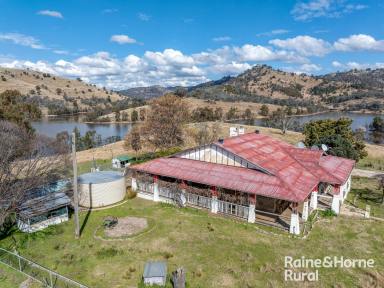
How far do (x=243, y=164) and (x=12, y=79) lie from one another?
169483mm

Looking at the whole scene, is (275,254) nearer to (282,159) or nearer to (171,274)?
(171,274)

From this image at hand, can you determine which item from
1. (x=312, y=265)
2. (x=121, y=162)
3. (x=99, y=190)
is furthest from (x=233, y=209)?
(x=121, y=162)

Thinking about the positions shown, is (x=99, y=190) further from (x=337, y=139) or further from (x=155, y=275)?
(x=337, y=139)

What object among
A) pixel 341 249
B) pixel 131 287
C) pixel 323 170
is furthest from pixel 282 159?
pixel 131 287

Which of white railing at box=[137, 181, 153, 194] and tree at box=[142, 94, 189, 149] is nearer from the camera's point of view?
white railing at box=[137, 181, 153, 194]

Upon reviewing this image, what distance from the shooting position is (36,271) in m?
14.5

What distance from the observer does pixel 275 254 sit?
17.1 m

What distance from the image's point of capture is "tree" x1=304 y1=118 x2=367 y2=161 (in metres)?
38.7

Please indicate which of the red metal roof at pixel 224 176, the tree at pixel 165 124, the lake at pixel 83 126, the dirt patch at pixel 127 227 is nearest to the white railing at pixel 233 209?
the red metal roof at pixel 224 176

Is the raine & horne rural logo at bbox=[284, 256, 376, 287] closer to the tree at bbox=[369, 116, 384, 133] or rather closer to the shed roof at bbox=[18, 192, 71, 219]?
the shed roof at bbox=[18, 192, 71, 219]

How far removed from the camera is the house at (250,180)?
69.6ft

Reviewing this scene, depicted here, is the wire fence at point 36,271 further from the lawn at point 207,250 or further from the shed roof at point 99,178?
the shed roof at point 99,178

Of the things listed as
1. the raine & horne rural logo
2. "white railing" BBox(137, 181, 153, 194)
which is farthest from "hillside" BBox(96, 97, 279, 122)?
the raine & horne rural logo

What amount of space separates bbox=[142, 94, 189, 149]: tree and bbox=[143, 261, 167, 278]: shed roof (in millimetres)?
32423
